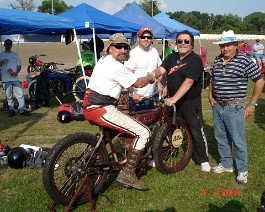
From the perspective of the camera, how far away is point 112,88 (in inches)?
137

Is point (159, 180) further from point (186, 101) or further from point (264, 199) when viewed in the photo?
point (264, 199)

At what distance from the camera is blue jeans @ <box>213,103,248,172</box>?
4012 millimetres

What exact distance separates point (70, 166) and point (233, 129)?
2.06 metres

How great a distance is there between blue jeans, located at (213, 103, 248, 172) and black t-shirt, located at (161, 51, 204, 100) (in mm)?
387

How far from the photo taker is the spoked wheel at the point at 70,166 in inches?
127

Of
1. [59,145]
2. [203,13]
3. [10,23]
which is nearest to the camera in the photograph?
[59,145]

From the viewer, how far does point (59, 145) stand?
3.23 metres

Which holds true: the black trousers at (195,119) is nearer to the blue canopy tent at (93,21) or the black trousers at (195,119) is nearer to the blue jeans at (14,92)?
the blue jeans at (14,92)

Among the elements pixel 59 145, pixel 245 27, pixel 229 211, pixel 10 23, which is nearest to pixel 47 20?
pixel 10 23

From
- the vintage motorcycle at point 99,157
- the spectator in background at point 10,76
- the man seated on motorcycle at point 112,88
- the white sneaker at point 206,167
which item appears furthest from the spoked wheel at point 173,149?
the spectator in background at point 10,76

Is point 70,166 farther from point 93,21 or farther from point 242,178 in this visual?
point 93,21

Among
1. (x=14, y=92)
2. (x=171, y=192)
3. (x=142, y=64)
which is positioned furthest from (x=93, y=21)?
(x=171, y=192)

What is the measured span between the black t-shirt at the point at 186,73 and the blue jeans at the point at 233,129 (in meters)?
0.39

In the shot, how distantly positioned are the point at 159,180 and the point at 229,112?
1279 millimetres
